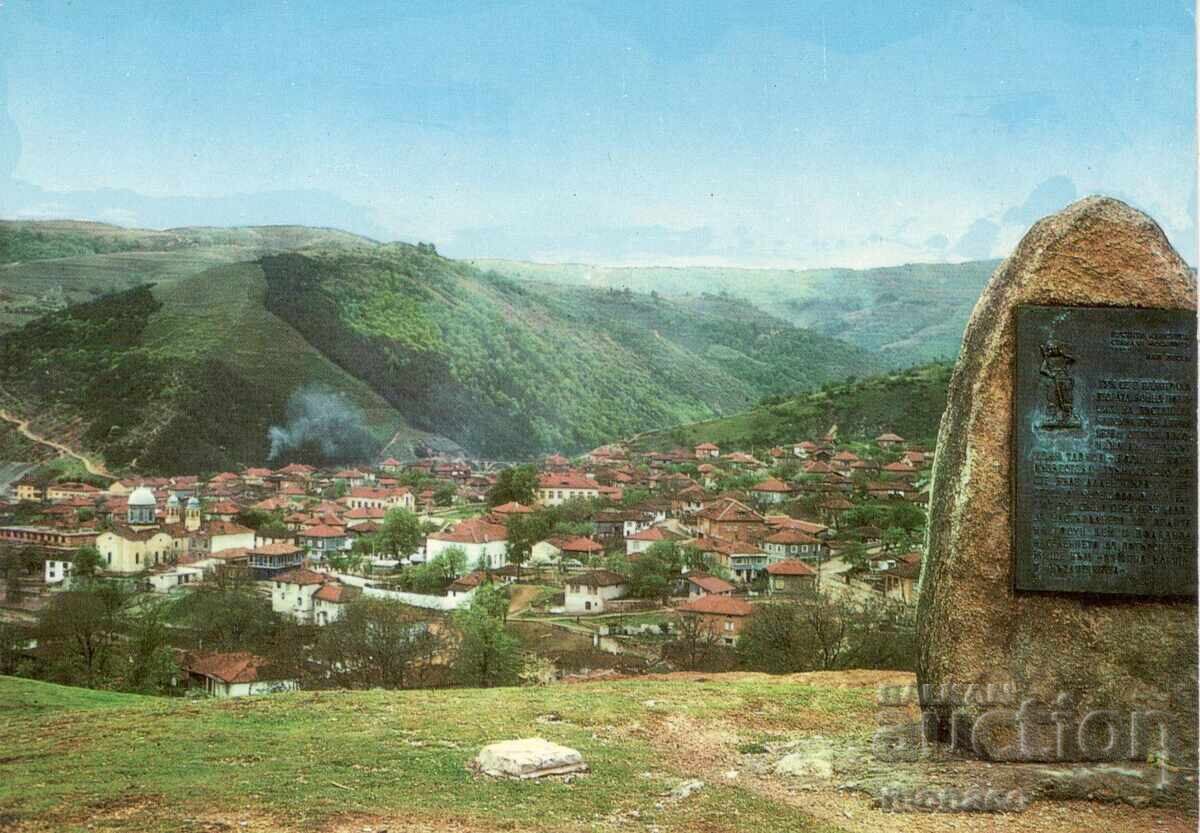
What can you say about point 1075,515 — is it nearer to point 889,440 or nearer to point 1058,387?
point 1058,387

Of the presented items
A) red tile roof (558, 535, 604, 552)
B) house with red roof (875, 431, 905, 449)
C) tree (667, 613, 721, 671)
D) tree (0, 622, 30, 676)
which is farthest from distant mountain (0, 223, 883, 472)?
tree (667, 613, 721, 671)

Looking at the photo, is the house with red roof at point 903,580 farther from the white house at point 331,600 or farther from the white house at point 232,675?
the white house at point 232,675

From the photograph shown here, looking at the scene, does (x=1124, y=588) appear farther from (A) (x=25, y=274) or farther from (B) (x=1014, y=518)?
(A) (x=25, y=274)

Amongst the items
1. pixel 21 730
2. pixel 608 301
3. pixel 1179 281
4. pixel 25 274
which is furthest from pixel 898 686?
pixel 25 274

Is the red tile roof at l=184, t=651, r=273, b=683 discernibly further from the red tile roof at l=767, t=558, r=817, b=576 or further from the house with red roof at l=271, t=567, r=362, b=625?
the red tile roof at l=767, t=558, r=817, b=576

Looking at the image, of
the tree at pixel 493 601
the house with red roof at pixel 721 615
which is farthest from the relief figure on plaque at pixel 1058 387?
the tree at pixel 493 601

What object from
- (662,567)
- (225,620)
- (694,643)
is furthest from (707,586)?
(225,620)
